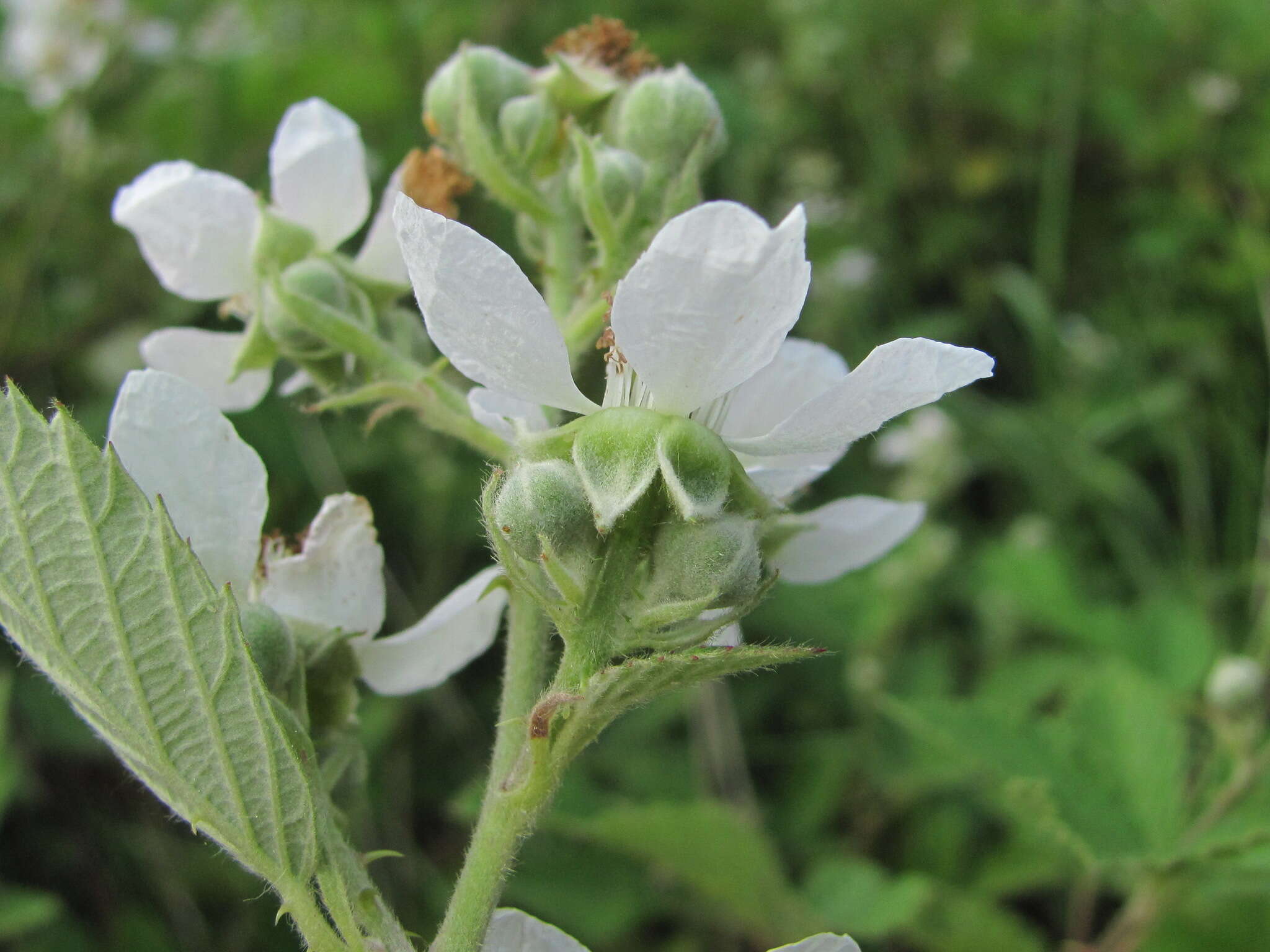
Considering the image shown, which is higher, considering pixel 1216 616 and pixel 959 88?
pixel 959 88

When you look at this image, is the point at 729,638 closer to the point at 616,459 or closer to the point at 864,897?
the point at 616,459

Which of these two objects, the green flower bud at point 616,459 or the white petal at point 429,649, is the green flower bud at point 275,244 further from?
the green flower bud at point 616,459

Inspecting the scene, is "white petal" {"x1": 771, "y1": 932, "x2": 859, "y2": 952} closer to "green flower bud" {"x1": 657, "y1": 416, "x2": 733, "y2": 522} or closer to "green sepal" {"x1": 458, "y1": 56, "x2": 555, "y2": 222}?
"green flower bud" {"x1": 657, "y1": 416, "x2": 733, "y2": 522}

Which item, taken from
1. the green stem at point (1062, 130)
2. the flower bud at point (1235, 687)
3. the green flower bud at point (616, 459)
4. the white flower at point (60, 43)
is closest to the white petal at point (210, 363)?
the green flower bud at point (616, 459)

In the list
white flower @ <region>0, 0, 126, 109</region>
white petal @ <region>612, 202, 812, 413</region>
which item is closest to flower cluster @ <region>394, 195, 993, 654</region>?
white petal @ <region>612, 202, 812, 413</region>

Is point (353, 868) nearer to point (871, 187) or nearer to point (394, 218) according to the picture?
point (394, 218)

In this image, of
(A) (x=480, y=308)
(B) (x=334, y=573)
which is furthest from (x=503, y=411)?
(B) (x=334, y=573)

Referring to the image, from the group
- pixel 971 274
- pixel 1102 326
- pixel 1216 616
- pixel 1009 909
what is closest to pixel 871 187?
pixel 971 274

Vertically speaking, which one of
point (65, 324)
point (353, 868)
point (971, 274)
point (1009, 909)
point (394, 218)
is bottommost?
point (1009, 909)

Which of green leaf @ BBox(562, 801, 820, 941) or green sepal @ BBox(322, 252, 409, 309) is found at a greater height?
green sepal @ BBox(322, 252, 409, 309)
